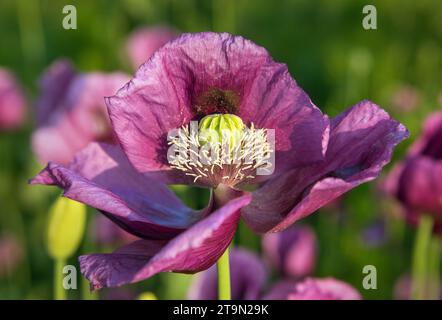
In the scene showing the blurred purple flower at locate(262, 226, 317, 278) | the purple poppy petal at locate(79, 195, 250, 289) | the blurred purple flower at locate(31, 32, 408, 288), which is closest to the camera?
the purple poppy petal at locate(79, 195, 250, 289)

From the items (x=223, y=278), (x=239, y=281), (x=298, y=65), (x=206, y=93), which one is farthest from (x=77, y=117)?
(x=298, y=65)

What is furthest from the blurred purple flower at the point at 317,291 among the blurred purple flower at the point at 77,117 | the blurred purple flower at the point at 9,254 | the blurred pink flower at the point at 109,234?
the blurred purple flower at the point at 9,254

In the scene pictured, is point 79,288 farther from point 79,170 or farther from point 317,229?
point 79,170

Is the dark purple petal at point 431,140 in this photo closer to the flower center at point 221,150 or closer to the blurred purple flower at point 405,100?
the flower center at point 221,150

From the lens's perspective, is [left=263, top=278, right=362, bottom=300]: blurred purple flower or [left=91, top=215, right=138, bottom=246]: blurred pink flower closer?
[left=263, top=278, right=362, bottom=300]: blurred purple flower

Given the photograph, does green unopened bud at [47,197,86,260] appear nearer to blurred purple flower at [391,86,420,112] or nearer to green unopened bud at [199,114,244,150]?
green unopened bud at [199,114,244,150]

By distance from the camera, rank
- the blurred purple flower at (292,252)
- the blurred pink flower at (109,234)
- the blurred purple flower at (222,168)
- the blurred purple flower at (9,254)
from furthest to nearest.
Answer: the blurred purple flower at (9,254) < the blurred pink flower at (109,234) < the blurred purple flower at (292,252) < the blurred purple flower at (222,168)

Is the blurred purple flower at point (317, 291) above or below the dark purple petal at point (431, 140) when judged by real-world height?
below

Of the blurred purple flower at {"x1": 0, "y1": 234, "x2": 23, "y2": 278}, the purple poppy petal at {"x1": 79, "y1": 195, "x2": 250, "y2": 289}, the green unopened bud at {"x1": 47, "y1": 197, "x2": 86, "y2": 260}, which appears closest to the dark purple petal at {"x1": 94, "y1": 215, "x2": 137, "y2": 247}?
the blurred purple flower at {"x1": 0, "y1": 234, "x2": 23, "y2": 278}
